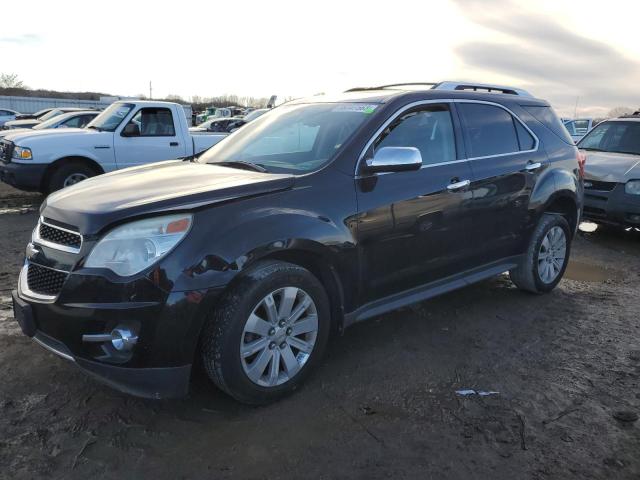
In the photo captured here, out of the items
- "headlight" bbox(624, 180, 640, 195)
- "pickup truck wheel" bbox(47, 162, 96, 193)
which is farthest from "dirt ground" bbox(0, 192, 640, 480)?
"pickup truck wheel" bbox(47, 162, 96, 193)

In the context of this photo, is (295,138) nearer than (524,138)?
Yes

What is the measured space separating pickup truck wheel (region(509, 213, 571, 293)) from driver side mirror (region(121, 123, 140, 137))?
6.79m

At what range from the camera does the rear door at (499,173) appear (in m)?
4.25

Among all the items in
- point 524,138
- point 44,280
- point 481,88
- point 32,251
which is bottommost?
point 44,280

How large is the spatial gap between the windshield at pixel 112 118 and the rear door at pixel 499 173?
6.91 meters

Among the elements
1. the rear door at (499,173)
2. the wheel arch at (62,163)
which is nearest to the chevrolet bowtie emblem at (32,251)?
the rear door at (499,173)

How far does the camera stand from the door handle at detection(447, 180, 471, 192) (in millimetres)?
3949

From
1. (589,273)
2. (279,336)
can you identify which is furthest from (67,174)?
(589,273)

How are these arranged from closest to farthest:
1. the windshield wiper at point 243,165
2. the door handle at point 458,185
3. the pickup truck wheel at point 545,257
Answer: the windshield wiper at point 243,165
the door handle at point 458,185
the pickup truck wheel at point 545,257

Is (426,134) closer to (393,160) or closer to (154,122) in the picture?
(393,160)

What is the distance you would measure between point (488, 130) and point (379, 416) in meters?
2.61

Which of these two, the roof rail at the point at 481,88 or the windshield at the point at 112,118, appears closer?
the roof rail at the point at 481,88

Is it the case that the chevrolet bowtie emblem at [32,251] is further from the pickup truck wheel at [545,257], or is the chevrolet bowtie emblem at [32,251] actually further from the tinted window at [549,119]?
the tinted window at [549,119]

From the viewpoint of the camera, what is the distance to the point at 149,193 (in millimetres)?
3018
